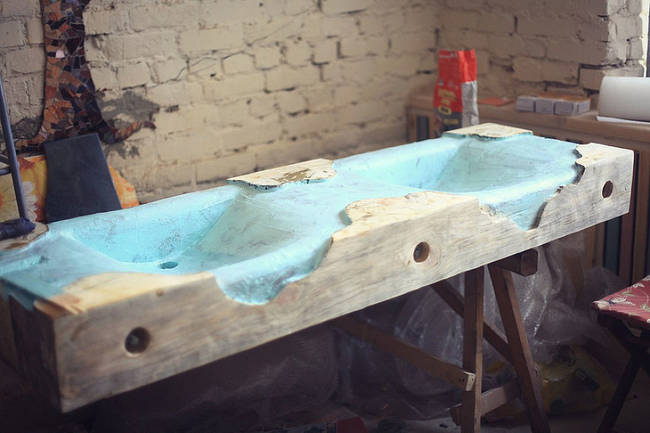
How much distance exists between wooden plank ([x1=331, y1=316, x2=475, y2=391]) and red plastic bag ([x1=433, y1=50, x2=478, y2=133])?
3.18ft

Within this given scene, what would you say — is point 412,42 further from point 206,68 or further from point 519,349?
point 519,349

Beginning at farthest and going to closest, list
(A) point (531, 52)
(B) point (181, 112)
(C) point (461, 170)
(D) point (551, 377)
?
(A) point (531, 52) → (B) point (181, 112) → (D) point (551, 377) → (C) point (461, 170)

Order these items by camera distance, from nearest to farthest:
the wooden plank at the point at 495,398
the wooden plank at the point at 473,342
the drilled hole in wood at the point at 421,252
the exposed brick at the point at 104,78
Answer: the drilled hole in wood at the point at 421,252, the wooden plank at the point at 473,342, the wooden plank at the point at 495,398, the exposed brick at the point at 104,78

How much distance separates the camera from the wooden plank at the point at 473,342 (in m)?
2.30

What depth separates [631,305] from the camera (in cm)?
226

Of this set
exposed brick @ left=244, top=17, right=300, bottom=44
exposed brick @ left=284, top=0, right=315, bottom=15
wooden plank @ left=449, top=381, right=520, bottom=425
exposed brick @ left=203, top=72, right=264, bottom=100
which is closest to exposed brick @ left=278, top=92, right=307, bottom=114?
exposed brick @ left=203, top=72, right=264, bottom=100

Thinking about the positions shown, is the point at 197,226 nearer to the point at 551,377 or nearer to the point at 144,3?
the point at 144,3

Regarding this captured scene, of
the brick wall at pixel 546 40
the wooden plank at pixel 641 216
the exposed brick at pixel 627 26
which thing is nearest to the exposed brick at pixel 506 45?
the brick wall at pixel 546 40

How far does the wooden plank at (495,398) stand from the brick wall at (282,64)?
140 cm

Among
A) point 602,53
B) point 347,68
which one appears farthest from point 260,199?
point 602,53

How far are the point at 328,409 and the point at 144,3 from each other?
1.76 metres

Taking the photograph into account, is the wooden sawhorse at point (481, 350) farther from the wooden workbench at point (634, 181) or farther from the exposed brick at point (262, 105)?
the exposed brick at point (262, 105)

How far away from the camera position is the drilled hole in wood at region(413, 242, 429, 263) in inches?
73.5

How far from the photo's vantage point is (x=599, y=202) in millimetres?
2271
